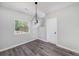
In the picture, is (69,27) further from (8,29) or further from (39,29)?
(8,29)

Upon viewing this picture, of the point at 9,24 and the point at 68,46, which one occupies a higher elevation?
the point at 9,24

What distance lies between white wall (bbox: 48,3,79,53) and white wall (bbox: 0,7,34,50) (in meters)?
1.98

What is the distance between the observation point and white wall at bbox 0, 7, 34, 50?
9.34ft

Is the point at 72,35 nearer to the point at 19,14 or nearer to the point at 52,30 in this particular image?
the point at 52,30

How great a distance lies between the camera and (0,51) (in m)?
2.79

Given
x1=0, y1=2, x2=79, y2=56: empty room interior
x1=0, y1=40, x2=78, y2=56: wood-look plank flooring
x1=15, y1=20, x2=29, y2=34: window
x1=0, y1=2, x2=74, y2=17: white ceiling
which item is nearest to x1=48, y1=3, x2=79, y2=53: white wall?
x1=0, y1=2, x2=79, y2=56: empty room interior

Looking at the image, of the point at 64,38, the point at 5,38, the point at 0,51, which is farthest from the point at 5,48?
the point at 64,38

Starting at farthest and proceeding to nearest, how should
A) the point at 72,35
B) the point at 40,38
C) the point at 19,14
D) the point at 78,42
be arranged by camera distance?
the point at 40,38 < the point at 19,14 < the point at 72,35 < the point at 78,42

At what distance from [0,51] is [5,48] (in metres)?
0.24

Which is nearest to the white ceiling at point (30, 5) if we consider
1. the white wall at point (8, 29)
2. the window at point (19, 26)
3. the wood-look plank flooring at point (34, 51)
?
the white wall at point (8, 29)

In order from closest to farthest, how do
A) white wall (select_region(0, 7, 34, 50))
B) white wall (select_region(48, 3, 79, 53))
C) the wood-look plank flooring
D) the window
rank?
the wood-look plank flooring
white wall (select_region(48, 3, 79, 53))
white wall (select_region(0, 7, 34, 50))
the window

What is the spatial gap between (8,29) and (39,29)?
5.79 ft

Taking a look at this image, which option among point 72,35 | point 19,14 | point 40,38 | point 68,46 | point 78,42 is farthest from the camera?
point 40,38

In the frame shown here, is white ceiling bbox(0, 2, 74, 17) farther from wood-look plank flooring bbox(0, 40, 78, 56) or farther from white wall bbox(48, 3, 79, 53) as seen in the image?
wood-look plank flooring bbox(0, 40, 78, 56)
